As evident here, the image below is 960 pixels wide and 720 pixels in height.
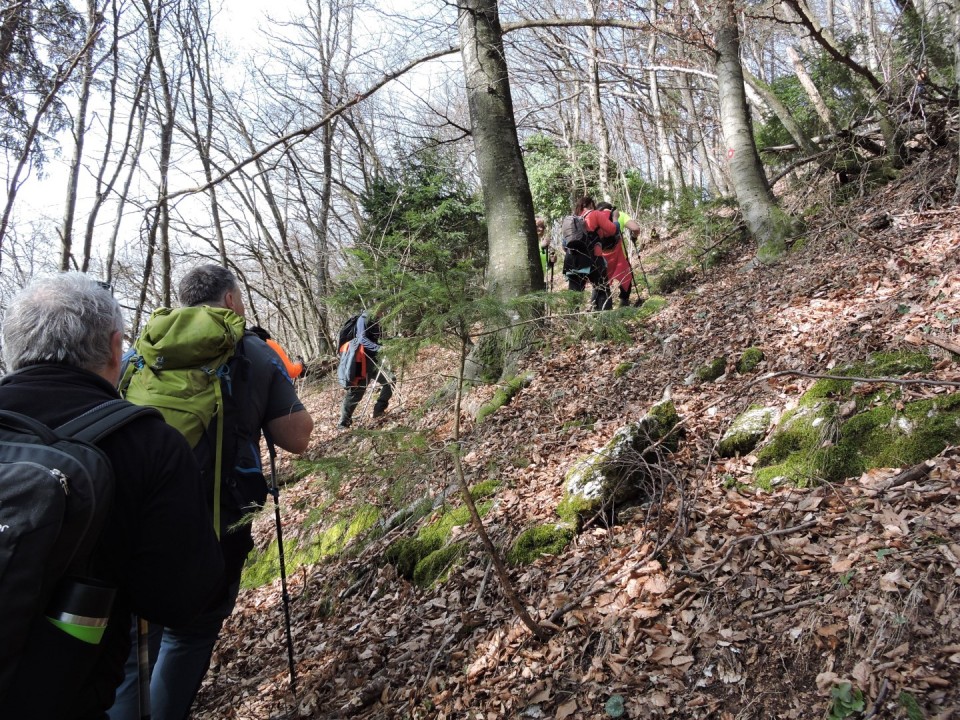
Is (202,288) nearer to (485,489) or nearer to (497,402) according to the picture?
(485,489)

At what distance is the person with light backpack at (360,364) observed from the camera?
10.0 feet

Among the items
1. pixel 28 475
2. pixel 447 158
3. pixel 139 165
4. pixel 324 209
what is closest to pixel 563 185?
pixel 447 158

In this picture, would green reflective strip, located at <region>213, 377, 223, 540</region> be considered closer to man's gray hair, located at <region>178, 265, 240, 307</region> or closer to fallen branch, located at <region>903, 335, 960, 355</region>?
man's gray hair, located at <region>178, 265, 240, 307</region>

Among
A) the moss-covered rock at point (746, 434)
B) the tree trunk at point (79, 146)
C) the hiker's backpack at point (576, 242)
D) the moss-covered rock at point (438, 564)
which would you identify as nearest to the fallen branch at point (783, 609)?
the moss-covered rock at point (746, 434)

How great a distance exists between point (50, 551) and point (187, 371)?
1224 mm

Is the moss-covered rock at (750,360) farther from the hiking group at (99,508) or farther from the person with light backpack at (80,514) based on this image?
the person with light backpack at (80,514)

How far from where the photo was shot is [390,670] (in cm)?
325

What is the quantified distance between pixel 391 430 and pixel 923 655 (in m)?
2.30

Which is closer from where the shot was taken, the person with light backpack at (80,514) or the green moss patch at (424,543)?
the person with light backpack at (80,514)

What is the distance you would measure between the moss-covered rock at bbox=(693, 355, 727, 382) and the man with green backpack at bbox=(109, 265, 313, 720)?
11.9 feet

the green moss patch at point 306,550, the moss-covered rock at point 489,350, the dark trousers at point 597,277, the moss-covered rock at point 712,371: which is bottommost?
the green moss patch at point 306,550

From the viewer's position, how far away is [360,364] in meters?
5.91

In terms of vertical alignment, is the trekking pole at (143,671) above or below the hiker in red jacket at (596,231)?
below

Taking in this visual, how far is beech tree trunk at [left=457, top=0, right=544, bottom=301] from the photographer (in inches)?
245
